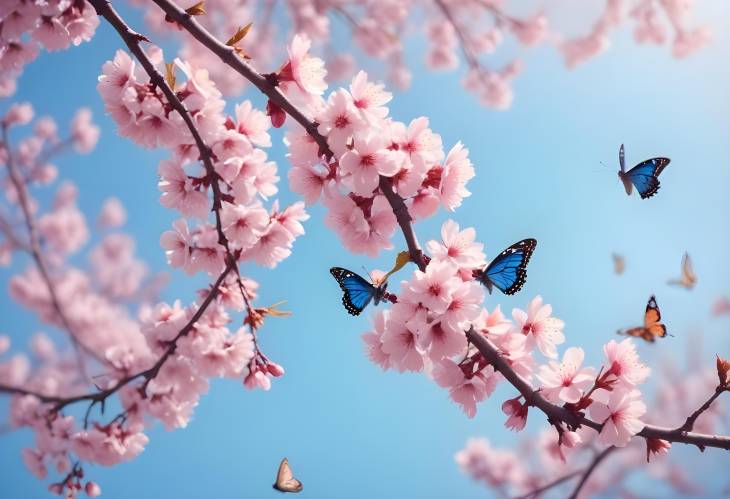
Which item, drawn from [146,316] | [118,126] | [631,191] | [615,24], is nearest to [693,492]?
[615,24]

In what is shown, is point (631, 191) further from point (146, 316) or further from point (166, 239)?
point (146, 316)

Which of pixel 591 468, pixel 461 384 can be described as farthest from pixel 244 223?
pixel 591 468

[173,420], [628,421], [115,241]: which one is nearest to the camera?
[628,421]

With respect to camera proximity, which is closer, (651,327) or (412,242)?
(412,242)

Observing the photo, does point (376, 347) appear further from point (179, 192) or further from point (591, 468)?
point (591, 468)

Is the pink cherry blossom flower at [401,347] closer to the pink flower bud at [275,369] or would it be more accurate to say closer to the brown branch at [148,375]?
the pink flower bud at [275,369]

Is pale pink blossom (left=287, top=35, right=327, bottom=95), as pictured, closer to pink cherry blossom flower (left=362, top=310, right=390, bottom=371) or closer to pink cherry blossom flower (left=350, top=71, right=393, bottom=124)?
pink cherry blossom flower (left=350, top=71, right=393, bottom=124)
